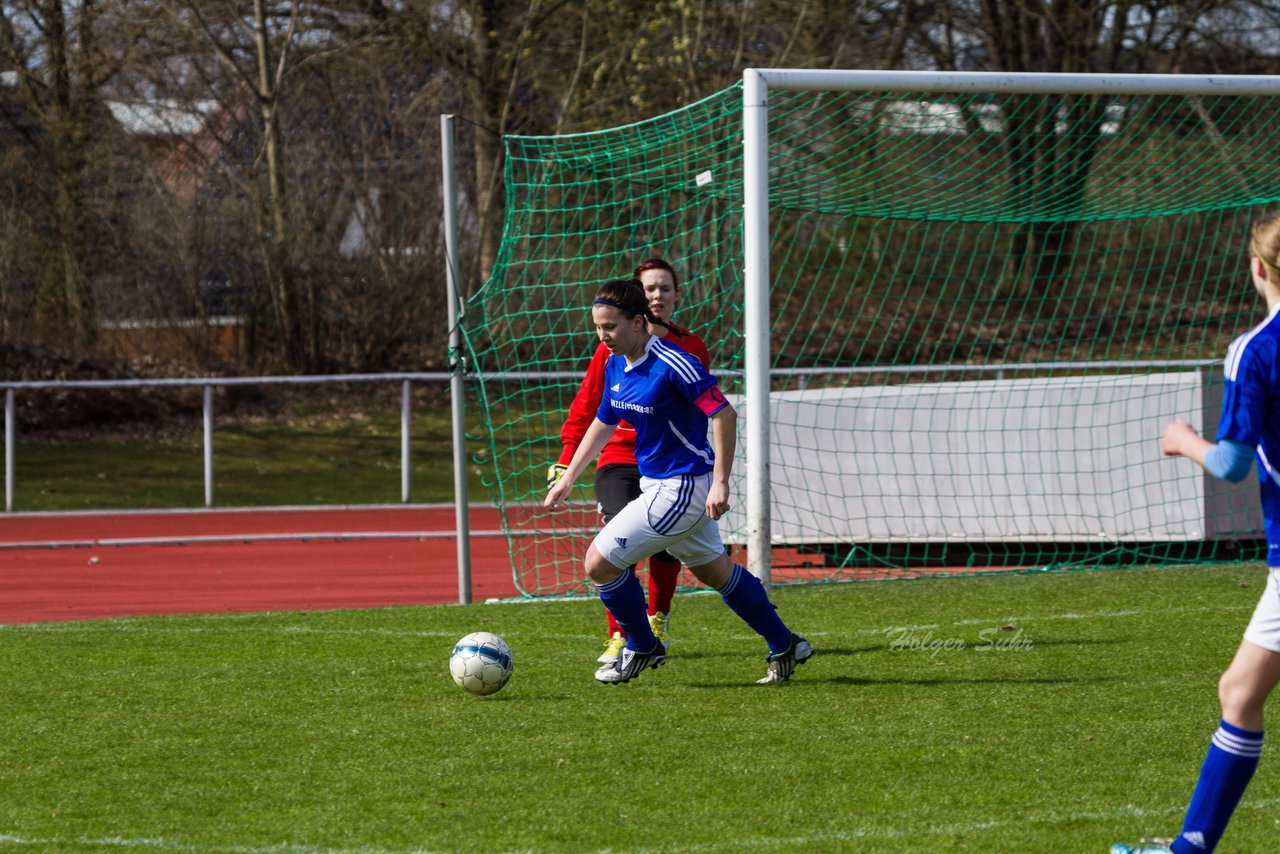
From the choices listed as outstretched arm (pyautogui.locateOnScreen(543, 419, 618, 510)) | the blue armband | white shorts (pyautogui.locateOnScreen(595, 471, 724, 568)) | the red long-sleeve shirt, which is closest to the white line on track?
the blue armband

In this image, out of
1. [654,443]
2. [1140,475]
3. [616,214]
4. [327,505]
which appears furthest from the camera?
[327,505]

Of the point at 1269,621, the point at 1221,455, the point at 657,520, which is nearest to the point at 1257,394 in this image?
the point at 1221,455

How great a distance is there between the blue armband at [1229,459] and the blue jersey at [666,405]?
7.92ft

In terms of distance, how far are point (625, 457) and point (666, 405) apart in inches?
42.6

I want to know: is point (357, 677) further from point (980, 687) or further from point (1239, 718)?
point (1239, 718)

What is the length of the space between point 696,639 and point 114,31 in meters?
17.3

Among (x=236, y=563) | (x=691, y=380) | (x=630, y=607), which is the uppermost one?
(x=691, y=380)

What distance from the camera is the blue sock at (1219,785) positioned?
3.45m

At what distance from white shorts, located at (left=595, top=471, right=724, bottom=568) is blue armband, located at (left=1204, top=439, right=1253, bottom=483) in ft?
8.46

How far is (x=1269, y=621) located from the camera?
133 inches

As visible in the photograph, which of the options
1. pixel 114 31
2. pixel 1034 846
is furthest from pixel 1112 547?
pixel 114 31

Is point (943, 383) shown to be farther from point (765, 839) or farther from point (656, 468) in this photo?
point (765, 839)

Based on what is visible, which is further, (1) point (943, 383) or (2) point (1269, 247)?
(1) point (943, 383)

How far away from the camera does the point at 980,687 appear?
19.3 ft
